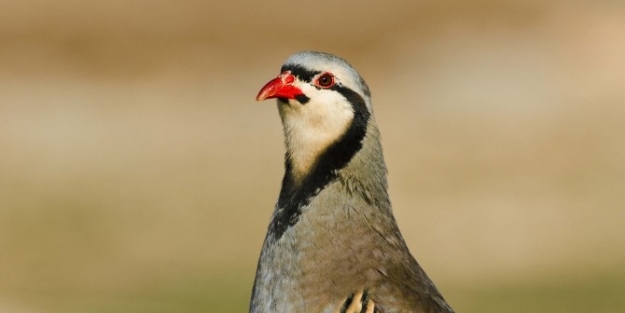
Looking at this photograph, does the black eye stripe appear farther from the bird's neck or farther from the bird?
the bird's neck

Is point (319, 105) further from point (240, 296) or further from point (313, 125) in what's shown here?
point (240, 296)

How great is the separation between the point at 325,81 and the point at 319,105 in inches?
4.2

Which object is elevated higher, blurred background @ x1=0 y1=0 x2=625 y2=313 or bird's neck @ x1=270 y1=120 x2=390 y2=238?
blurred background @ x1=0 y1=0 x2=625 y2=313

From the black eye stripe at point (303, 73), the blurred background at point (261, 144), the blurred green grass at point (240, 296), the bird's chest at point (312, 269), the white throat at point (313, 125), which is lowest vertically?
the bird's chest at point (312, 269)

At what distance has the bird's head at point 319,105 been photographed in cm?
701

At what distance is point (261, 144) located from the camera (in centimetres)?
2531

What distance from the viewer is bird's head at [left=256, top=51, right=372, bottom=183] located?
7008 millimetres

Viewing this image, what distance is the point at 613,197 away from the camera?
75.9 feet

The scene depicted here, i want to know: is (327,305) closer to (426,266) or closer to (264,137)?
(426,266)

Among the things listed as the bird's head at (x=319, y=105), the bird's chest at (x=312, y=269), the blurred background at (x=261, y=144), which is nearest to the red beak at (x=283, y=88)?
the bird's head at (x=319, y=105)

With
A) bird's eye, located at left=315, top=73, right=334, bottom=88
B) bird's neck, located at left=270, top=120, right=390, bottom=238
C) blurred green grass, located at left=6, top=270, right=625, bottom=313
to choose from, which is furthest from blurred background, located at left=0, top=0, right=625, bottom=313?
bird's eye, located at left=315, top=73, right=334, bottom=88

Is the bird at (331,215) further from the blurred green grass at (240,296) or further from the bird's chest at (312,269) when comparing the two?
the blurred green grass at (240,296)

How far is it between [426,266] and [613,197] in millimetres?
5424

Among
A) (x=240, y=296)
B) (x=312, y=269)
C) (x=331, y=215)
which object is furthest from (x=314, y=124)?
(x=240, y=296)
